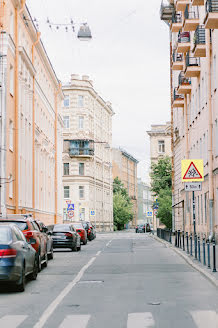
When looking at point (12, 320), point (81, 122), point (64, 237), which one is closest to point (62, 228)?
point (64, 237)

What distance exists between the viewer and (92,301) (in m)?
11.6

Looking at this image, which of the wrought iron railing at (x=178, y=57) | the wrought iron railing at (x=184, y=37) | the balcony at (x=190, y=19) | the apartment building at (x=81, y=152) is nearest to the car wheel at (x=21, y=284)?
the balcony at (x=190, y=19)

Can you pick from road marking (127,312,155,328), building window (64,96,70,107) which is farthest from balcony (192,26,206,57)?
building window (64,96,70,107)

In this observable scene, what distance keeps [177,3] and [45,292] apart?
113 ft

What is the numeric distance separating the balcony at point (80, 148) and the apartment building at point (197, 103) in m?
33.6

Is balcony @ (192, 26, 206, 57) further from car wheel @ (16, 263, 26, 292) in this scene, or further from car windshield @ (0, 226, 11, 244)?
car wheel @ (16, 263, 26, 292)

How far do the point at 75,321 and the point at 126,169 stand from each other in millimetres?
121689

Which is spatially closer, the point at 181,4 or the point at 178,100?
the point at 181,4

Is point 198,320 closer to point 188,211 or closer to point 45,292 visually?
point 45,292

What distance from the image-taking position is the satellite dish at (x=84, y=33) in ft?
96.2

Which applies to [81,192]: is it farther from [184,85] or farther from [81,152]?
[184,85]

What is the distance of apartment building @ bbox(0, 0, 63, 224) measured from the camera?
35.1 meters

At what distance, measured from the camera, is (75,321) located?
30.4ft

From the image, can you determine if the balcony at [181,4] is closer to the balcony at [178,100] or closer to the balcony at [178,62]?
the balcony at [178,62]
